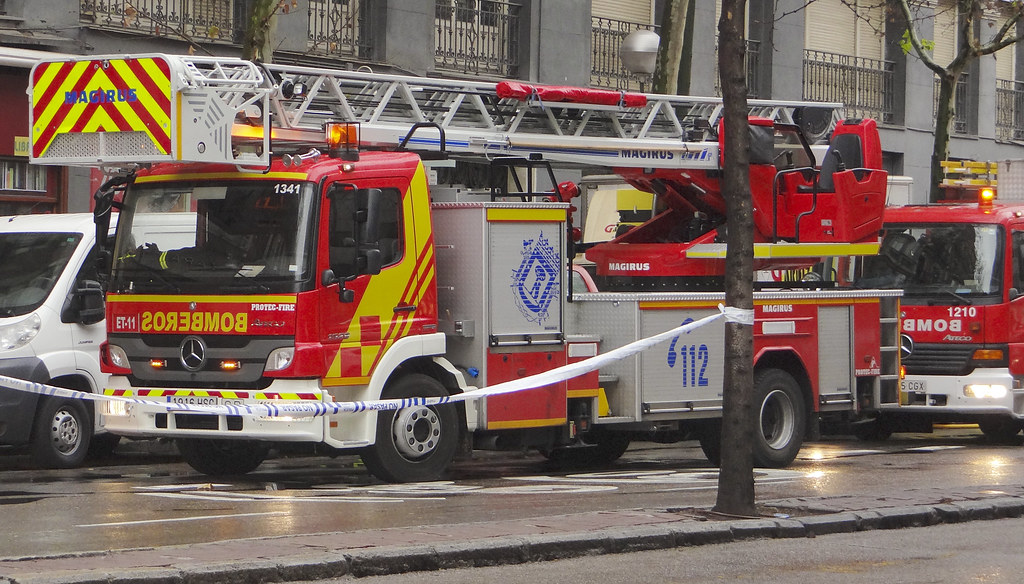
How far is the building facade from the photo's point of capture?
1912cm

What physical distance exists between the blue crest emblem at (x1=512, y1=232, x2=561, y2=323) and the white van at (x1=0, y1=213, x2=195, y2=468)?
3477mm

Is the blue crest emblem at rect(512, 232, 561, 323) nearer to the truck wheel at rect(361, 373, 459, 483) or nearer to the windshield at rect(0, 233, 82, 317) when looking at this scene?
the truck wheel at rect(361, 373, 459, 483)

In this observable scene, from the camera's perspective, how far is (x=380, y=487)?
39.0 ft

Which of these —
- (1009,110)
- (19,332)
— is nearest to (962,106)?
(1009,110)

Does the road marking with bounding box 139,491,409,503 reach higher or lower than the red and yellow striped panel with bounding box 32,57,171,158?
lower

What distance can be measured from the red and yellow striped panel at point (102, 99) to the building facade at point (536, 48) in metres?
4.29

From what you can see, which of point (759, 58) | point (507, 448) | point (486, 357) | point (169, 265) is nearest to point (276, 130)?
point (169, 265)

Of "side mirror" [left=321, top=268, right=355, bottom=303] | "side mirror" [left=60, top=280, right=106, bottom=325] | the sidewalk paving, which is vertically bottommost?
the sidewalk paving

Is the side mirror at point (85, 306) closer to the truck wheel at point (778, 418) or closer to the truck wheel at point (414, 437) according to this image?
the truck wheel at point (414, 437)

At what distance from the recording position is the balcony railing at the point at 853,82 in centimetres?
2967

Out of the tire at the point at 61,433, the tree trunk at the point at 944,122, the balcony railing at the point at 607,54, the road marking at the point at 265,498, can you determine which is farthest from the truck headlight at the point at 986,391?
the balcony railing at the point at 607,54

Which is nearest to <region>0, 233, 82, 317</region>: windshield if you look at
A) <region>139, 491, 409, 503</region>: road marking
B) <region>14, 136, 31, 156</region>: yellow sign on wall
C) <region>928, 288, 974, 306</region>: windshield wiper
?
<region>139, 491, 409, 503</region>: road marking

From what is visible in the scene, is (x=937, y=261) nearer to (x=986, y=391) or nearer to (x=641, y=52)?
(x=986, y=391)

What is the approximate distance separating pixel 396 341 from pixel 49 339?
11.2 feet
